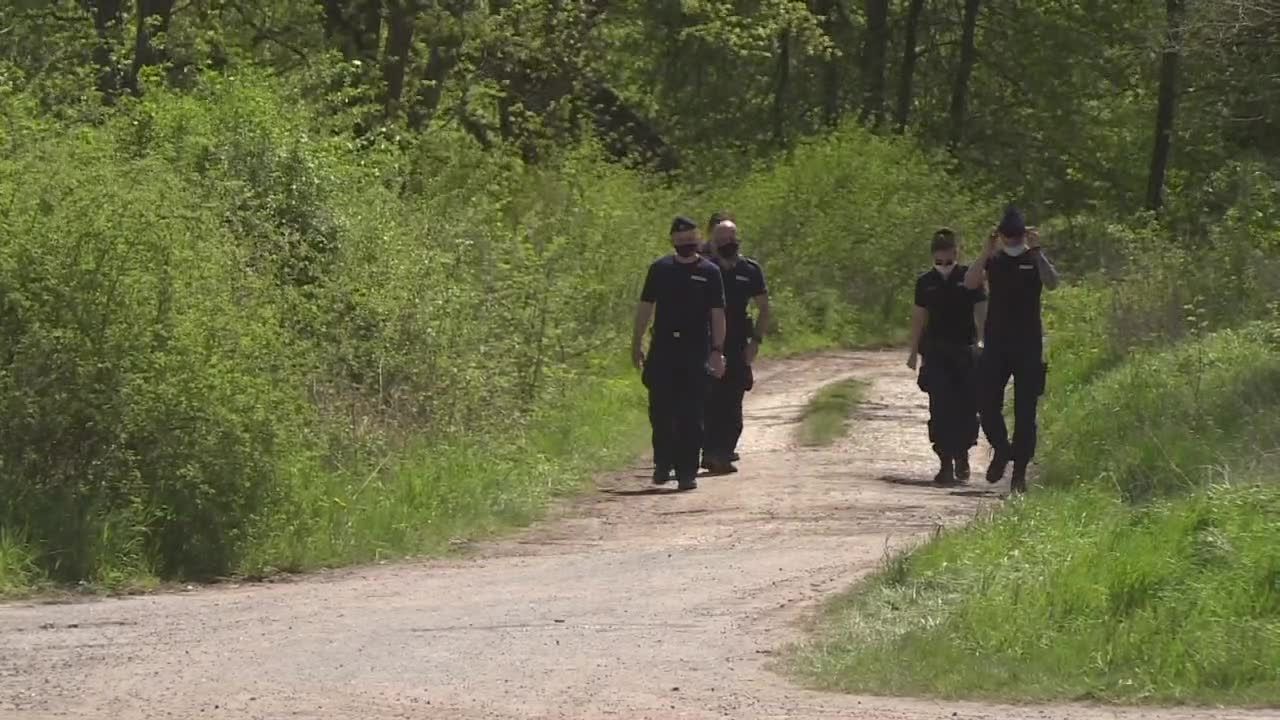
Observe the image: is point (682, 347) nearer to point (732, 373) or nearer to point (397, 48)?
point (732, 373)

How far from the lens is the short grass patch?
19.6 metres

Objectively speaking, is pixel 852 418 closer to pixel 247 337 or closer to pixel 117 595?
pixel 247 337

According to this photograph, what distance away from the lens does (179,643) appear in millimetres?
9211

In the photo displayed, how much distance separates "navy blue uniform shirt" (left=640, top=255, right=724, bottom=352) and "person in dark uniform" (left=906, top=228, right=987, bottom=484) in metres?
1.56

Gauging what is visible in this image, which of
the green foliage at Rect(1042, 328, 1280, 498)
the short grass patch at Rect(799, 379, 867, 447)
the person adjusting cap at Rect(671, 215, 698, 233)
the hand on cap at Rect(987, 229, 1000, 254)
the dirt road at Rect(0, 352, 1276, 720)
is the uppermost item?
the person adjusting cap at Rect(671, 215, 698, 233)

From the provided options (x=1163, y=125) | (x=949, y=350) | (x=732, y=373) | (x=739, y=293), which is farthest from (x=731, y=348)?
(x=1163, y=125)

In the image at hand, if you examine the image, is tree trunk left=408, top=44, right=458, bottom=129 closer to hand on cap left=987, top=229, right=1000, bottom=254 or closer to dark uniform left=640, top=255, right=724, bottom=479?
dark uniform left=640, top=255, right=724, bottom=479

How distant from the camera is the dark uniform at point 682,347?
15.6 m

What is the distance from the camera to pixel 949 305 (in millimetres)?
15969

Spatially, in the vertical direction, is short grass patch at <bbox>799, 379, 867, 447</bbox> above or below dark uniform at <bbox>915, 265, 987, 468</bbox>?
below

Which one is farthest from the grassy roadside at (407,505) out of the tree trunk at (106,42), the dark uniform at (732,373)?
the tree trunk at (106,42)

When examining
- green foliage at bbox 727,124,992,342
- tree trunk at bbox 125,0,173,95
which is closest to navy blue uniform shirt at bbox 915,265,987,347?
tree trunk at bbox 125,0,173,95

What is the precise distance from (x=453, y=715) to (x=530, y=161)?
64.2 ft

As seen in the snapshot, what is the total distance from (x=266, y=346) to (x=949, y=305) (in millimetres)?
5697
